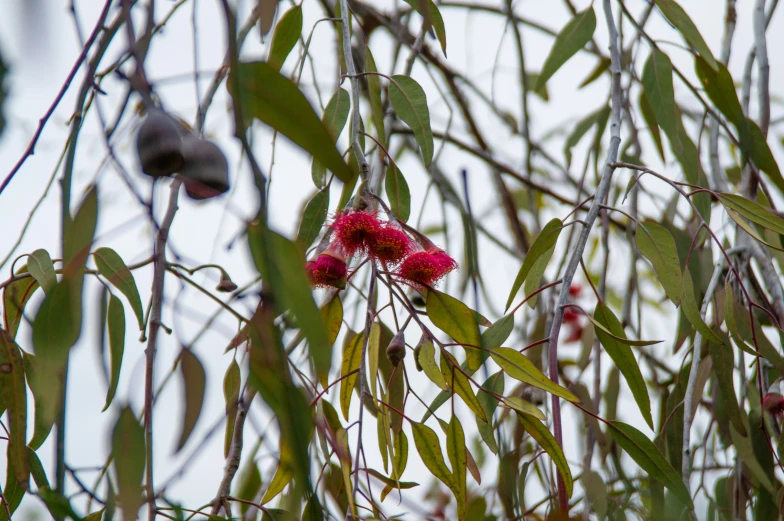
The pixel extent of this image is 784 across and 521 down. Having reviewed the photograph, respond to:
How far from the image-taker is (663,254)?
1.00m

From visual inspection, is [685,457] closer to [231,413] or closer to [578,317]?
[231,413]

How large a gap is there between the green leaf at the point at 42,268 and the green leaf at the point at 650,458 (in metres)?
0.64

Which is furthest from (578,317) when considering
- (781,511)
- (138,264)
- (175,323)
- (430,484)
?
(175,323)

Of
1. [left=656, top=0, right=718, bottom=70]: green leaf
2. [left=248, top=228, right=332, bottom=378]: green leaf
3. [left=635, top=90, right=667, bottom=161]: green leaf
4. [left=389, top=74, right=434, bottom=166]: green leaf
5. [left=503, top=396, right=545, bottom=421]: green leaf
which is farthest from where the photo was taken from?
[left=635, top=90, right=667, bottom=161]: green leaf

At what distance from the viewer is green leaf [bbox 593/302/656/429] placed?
0.95 meters

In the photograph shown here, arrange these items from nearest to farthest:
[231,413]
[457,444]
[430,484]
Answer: [457,444] → [231,413] → [430,484]

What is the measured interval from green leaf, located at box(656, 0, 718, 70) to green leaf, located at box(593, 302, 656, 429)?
473 mm

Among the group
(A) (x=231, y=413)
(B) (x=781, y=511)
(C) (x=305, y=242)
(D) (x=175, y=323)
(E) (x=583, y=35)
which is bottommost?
(B) (x=781, y=511)

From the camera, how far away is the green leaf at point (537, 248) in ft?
3.12

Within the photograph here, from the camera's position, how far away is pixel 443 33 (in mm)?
1055

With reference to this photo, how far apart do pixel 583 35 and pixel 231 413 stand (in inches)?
33.7

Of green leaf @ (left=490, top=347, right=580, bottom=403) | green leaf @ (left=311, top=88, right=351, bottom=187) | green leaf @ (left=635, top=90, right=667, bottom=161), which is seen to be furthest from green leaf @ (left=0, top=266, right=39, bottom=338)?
green leaf @ (left=635, top=90, right=667, bottom=161)

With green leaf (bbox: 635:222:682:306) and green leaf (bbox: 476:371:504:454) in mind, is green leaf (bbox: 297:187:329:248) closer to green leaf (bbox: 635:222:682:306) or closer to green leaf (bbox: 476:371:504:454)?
green leaf (bbox: 476:371:504:454)

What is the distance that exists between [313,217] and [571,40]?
25.6 inches
